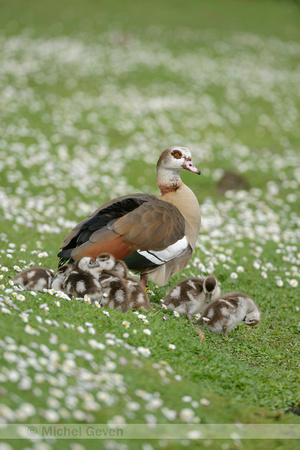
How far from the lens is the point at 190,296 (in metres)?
8.65

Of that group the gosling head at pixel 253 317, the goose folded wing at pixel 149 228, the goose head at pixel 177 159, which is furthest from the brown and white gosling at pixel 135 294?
the goose head at pixel 177 159

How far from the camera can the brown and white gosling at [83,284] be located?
7.93m

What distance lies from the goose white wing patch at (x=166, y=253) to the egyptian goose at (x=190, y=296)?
51 cm

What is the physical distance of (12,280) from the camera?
844cm

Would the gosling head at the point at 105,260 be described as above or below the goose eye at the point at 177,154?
below

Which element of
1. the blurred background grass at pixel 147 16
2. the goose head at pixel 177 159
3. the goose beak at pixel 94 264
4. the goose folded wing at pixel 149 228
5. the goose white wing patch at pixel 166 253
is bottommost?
the goose beak at pixel 94 264

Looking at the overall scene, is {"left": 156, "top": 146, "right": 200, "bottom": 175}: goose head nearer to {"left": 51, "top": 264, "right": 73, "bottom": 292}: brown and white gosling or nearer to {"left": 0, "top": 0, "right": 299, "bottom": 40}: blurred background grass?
{"left": 51, "top": 264, "right": 73, "bottom": 292}: brown and white gosling

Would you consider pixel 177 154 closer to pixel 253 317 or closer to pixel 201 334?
pixel 253 317

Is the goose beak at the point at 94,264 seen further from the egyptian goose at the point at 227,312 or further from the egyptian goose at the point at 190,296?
the egyptian goose at the point at 227,312

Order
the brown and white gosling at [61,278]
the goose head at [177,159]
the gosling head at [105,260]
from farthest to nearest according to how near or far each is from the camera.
Result: the goose head at [177,159], the gosling head at [105,260], the brown and white gosling at [61,278]

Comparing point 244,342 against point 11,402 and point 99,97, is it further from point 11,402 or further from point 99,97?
point 99,97

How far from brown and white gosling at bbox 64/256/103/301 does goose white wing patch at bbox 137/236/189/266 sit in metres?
1.08

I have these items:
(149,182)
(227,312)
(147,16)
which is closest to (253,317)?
(227,312)

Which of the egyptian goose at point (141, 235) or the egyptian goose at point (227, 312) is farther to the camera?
the egyptian goose at point (141, 235)
